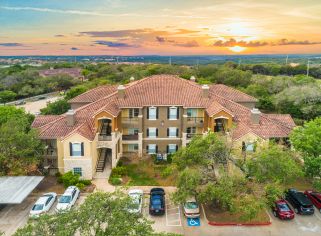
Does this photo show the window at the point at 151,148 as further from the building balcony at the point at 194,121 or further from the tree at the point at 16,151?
the tree at the point at 16,151

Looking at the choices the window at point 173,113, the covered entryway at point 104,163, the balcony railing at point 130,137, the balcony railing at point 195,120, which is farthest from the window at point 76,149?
the balcony railing at point 195,120

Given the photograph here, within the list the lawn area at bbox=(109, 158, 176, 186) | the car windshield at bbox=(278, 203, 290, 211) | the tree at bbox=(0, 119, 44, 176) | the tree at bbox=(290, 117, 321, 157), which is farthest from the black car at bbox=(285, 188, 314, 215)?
the tree at bbox=(0, 119, 44, 176)

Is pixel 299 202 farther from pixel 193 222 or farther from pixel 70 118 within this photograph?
pixel 70 118

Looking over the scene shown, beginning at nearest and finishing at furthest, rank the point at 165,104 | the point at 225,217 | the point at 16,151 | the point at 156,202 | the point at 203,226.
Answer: the point at 203,226, the point at 225,217, the point at 156,202, the point at 16,151, the point at 165,104

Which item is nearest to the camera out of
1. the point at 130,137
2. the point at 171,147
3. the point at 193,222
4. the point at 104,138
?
the point at 193,222

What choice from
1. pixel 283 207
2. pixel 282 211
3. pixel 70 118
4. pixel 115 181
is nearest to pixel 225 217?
pixel 282 211

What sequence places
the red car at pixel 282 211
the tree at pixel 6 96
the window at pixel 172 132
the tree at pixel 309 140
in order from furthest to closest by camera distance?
the tree at pixel 6 96, the window at pixel 172 132, the tree at pixel 309 140, the red car at pixel 282 211
